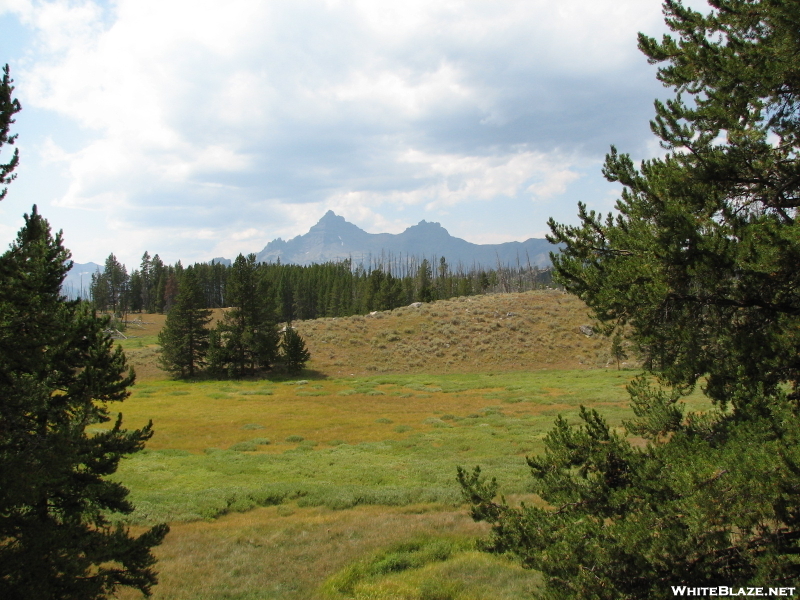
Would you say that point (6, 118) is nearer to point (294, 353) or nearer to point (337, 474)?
point (337, 474)

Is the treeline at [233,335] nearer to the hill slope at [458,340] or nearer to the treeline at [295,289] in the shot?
the hill slope at [458,340]

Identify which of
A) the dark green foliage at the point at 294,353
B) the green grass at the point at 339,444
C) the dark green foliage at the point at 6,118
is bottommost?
the green grass at the point at 339,444

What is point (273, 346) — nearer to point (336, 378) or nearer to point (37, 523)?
point (336, 378)

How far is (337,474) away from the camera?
58.4 ft

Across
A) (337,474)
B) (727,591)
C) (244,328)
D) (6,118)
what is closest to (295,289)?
(244,328)

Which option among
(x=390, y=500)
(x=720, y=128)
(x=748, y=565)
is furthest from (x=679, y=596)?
(x=390, y=500)

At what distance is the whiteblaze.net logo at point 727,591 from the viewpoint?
3580 mm

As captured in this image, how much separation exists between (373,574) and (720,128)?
983 cm

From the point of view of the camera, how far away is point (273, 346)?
5325 cm

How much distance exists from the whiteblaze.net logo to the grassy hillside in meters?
52.3

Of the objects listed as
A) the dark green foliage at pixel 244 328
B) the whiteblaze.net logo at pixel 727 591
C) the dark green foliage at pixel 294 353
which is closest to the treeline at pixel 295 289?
the dark green foliage at pixel 294 353

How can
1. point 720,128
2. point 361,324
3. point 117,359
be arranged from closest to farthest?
1. point 720,128
2. point 117,359
3. point 361,324

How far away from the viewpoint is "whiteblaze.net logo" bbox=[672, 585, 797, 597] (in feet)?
11.7

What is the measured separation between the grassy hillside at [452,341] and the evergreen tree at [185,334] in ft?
12.9
